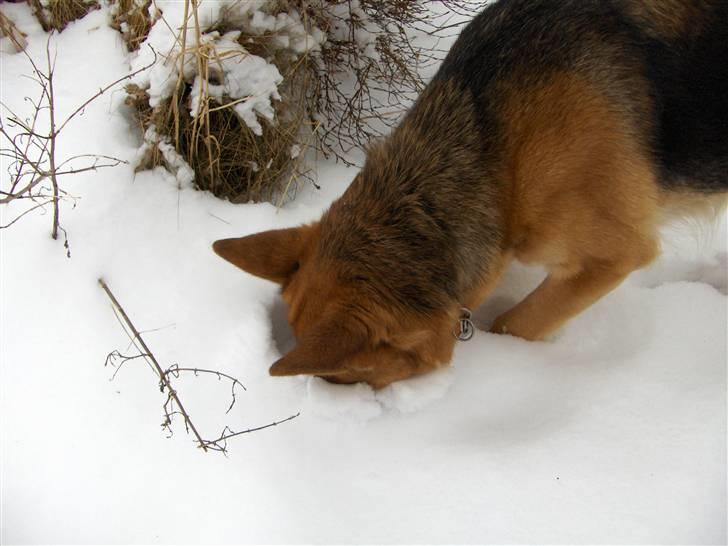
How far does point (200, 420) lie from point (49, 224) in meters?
1.21

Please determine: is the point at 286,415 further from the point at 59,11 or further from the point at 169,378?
the point at 59,11

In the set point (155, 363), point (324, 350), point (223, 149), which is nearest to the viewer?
point (324, 350)

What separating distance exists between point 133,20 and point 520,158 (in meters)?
2.09

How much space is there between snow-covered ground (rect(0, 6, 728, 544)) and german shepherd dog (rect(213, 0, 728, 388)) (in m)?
0.39

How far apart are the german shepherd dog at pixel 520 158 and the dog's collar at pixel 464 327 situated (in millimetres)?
60

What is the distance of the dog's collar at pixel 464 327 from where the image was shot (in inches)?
79.5

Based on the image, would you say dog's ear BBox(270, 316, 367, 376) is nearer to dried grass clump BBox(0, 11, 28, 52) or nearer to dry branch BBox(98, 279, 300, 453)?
dry branch BBox(98, 279, 300, 453)

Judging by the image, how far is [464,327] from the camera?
2.18 meters

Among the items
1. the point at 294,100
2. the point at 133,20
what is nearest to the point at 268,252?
the point at 294,100

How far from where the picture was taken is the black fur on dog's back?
1902 mm

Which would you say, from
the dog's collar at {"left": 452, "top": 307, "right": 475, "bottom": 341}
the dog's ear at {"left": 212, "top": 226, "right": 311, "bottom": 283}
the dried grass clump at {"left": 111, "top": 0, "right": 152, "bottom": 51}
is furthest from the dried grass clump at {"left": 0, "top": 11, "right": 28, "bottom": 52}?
the dog's collar at {"left": 452, "top": 307, "right": 475, "bottom": 341}

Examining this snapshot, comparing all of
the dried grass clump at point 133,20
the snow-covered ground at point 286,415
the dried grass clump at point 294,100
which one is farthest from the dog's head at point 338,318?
the dried grass clump at point 133,20

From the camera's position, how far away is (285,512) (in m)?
1.96

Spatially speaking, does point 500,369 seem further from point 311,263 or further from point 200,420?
point 200,420
